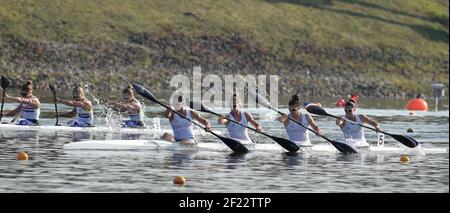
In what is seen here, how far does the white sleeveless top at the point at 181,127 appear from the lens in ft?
121

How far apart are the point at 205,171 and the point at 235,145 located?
5.49 metres

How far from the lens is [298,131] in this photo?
38500 millimetres

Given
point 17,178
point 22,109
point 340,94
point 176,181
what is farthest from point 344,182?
point 340,94

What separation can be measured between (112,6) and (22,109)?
63.0m

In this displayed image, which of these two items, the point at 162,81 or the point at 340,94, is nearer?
the point at 162,81

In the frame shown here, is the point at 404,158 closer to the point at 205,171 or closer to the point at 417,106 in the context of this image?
the point at 205,171

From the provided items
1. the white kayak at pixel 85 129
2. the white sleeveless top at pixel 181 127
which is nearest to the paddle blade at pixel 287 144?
the white sleeveless top at pixel 181 127

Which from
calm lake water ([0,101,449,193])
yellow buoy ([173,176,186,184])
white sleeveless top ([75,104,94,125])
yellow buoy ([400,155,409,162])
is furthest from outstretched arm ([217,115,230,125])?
white sleeveless top ([75,104,94,125])

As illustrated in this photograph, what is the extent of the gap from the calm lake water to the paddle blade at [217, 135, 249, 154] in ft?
1.12

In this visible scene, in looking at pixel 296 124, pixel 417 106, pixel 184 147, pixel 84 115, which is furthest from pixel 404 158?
pixel 417 106
